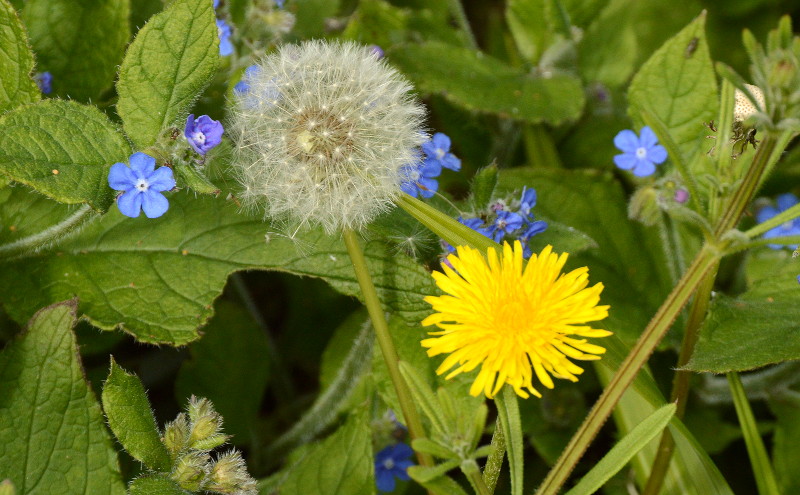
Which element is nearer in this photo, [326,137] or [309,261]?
[326,137]

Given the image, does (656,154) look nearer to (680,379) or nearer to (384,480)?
(680,379)

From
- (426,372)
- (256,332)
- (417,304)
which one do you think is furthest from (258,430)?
(417,304)

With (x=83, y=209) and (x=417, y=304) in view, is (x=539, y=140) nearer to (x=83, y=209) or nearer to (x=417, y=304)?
(x=417, y=304)

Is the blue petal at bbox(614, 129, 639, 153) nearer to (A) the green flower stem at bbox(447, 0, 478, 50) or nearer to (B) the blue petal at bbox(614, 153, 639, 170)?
(B) the blue petal at bbox(614, 153, 639, 170)

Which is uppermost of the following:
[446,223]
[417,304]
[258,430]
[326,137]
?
[326,137]

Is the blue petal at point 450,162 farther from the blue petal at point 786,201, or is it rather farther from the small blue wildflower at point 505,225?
the blue petal at point 786,201

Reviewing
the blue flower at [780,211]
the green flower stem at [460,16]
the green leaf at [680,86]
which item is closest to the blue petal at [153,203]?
the green leaf at [680,86]

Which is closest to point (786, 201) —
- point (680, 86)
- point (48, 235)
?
point (680, 86)

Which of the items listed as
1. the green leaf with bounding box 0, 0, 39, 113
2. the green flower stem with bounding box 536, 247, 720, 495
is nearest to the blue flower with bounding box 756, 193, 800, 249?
the green flower stem with bounding box 536, 247, 720, 495
